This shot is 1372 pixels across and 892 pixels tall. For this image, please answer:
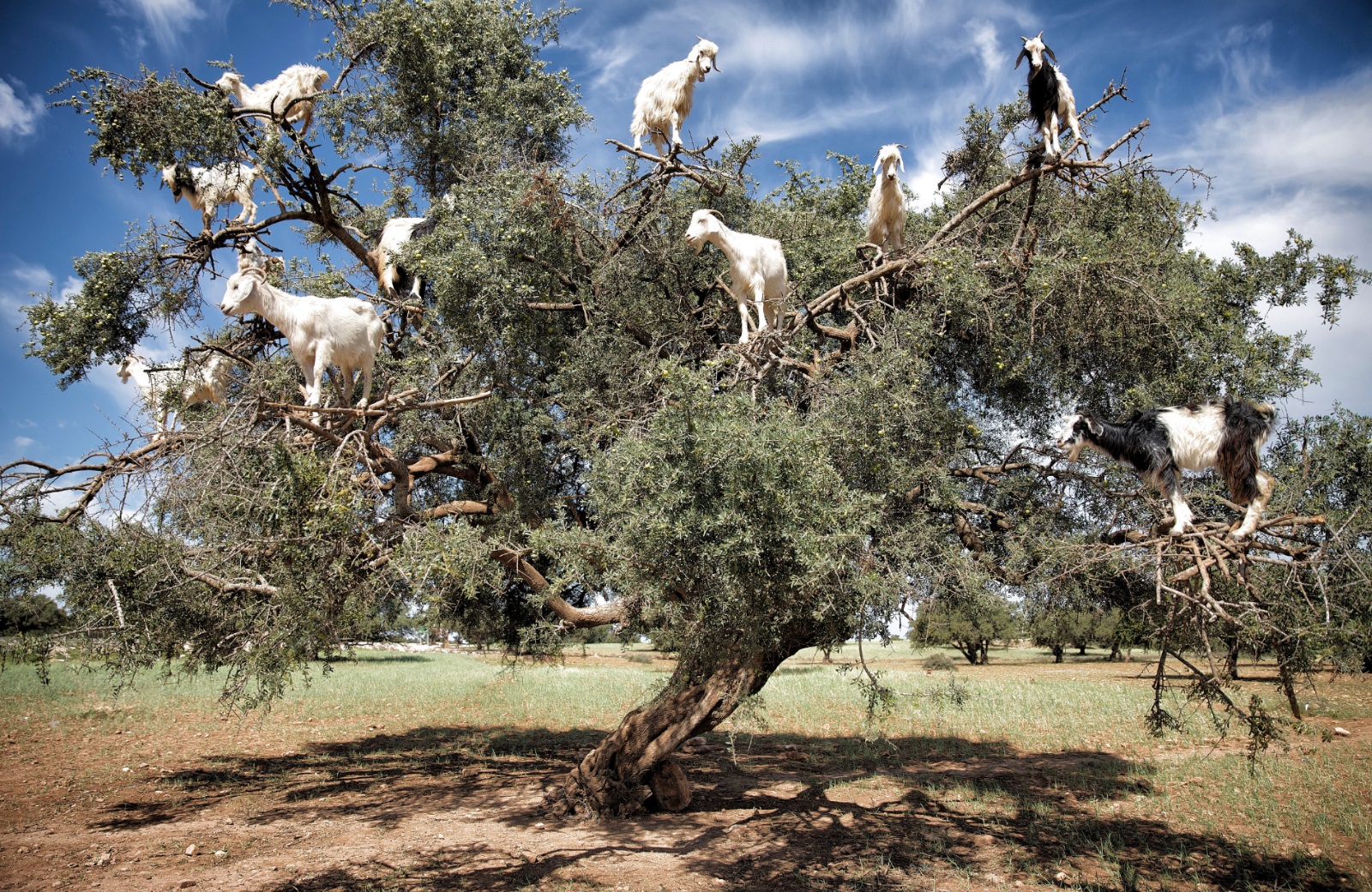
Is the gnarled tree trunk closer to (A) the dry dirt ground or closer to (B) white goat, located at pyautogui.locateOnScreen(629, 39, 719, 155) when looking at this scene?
(A) the dry dirt ground

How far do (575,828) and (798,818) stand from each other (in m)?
2.53

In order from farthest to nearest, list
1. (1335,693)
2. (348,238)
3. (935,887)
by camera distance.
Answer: (1335,693) → (348,238) → (935,887)

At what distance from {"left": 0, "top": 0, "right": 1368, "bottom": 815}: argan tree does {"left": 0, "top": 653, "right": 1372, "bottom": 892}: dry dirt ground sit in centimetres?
144

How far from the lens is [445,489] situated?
11.0 meters

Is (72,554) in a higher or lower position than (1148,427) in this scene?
lower

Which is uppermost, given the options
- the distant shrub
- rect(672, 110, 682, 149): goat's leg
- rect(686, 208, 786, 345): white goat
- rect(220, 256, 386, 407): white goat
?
rect(672, 110, 682, 149): goat's leg

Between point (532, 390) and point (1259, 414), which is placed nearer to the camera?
point (1259, 414)

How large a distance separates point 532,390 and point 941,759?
8462 mm

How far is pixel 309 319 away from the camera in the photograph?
664cm

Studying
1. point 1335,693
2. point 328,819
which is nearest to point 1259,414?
point 328,819

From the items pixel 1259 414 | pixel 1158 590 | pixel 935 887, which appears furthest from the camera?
pixel 935 887

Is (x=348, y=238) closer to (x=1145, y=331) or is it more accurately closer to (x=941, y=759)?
(x=1145, y=331)

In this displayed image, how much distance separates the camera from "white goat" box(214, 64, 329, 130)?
924cm

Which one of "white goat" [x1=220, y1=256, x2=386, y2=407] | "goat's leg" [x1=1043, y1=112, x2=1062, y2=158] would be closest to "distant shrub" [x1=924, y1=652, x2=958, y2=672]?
"goat's leg" [x1=1043, y1=112, x2=1062, y2=158]
